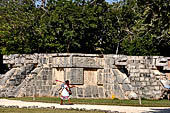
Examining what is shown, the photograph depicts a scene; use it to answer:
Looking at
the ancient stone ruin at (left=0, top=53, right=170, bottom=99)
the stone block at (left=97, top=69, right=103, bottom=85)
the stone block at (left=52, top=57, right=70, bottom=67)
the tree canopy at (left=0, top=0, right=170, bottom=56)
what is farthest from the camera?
the tree canopy at (left=0, top=0, right=170, bottom=56)

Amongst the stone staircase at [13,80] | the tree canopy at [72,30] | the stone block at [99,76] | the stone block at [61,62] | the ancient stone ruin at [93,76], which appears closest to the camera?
the ancient stone ruin at [93,76]

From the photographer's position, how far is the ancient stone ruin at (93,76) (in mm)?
25906

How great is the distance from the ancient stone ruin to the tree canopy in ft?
22.8

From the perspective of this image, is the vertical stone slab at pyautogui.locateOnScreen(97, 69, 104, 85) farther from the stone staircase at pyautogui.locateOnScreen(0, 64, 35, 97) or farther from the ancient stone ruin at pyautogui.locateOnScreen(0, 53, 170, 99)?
the stone staircase at pyautogui.locateOnScreen(0, 64, 35, 97)

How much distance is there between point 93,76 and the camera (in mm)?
26531

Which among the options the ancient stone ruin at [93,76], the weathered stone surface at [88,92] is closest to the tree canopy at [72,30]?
the ancient stone ruin at [93,76]

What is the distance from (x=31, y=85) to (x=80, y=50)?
12776 millimetres

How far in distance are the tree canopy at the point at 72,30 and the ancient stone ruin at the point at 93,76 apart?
273 inches

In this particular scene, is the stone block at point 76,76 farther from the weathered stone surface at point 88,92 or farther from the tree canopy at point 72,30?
the tree canopy at point 72,30

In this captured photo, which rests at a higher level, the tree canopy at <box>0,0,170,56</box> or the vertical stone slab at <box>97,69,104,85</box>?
the tree canopy at <box>0,0,170,56</box>

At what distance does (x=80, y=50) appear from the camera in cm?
3834

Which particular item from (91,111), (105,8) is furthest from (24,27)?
Result: (91,111)

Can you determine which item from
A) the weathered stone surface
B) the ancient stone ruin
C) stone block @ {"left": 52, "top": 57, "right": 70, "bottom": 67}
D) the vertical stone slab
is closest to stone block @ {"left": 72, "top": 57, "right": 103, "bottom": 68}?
the ancient stone ruin

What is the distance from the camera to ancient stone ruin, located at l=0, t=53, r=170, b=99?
25.9 metres
